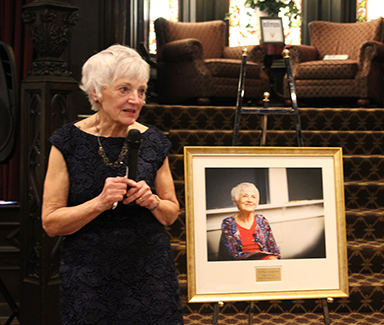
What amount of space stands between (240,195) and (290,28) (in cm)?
551

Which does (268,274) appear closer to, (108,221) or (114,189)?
→ (108,221)

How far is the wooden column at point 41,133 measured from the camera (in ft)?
8.67

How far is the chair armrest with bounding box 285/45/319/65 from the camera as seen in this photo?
19.1 feet

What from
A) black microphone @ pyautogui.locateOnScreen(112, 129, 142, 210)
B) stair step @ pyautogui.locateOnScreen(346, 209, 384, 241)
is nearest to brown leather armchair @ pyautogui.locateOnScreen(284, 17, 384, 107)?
stair step @ pyautogui.locateOnScreen(346, 209, 384, 241)

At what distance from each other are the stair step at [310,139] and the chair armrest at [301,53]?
6.43 feet

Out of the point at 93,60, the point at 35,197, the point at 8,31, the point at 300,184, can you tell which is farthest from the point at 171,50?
the point at 93,60

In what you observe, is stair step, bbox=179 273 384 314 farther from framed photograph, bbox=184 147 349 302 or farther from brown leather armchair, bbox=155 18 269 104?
brown leather armchair, bbox=155 18 269 104

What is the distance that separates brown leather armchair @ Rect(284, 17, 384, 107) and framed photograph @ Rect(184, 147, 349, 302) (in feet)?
11.9

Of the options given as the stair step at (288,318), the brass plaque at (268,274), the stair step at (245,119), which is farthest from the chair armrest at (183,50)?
the brass plaque at (268,274)

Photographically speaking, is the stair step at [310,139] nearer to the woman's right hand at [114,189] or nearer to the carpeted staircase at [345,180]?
the carpeted staircase at [345,180]

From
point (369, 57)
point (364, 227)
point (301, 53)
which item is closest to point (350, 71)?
point (369, 57)

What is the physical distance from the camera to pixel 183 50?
5285mm

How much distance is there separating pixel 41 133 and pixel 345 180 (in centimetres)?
217

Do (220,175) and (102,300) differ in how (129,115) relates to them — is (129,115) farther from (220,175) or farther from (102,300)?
(220,175)
